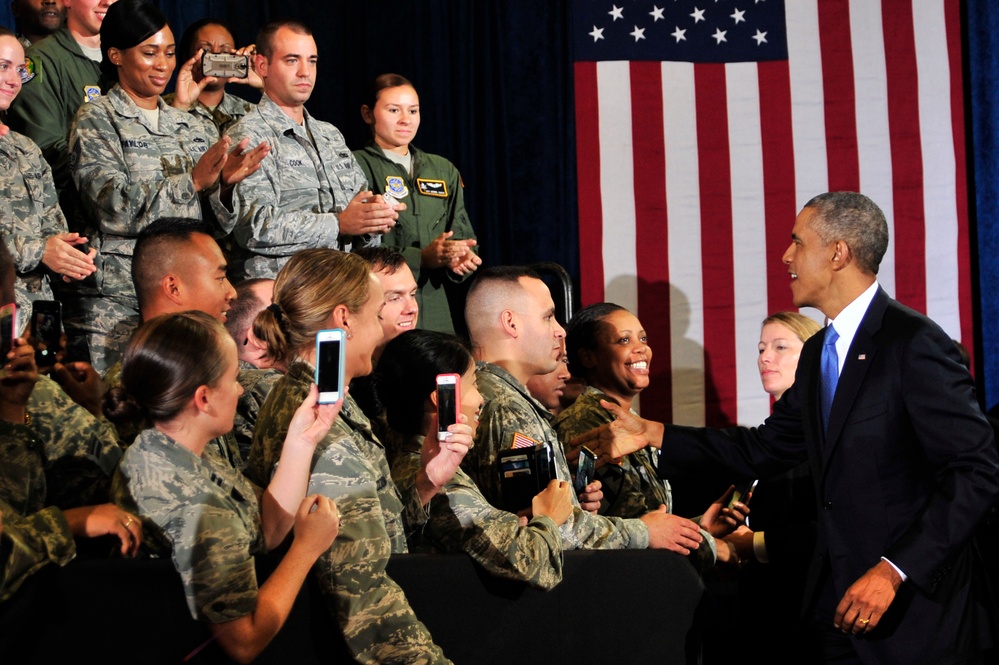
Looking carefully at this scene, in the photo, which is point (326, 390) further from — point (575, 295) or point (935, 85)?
point (935, 85)

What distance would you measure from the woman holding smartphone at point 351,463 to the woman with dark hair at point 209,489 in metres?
0.09

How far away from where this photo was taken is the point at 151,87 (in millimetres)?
4668

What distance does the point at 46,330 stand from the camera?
10.9ft

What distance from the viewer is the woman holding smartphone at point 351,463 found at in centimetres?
259

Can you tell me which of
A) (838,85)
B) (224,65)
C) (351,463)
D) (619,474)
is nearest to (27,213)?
(224,65)

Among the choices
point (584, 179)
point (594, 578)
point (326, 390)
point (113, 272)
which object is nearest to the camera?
point (326, 390)

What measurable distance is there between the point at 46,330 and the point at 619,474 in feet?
6.36

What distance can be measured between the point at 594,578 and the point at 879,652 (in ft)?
2.66

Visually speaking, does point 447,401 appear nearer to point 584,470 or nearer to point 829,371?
point 584,470

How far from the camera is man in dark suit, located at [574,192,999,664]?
120 inches

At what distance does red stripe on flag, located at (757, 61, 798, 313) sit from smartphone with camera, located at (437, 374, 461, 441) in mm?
4293

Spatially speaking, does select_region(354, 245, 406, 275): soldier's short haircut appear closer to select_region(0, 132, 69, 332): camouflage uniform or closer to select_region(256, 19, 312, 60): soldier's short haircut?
select_region(0, 132, 69, 332): camouflage uniform

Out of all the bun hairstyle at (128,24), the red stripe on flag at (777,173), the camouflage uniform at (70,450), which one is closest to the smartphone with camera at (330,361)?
the camouflage uniform at (70,450)

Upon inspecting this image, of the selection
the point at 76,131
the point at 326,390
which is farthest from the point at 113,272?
the point at 326,390
